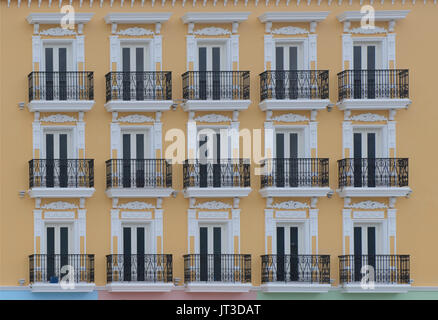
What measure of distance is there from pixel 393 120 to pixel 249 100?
4205 millimetres

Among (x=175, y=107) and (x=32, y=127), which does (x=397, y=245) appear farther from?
(x=32, y=127)

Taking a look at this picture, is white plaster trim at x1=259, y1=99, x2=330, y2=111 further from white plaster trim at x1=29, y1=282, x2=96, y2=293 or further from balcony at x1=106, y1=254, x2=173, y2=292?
white plaster trim at x1=29, y1=282, x2=96, y2=293

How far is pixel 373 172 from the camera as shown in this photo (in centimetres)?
5069

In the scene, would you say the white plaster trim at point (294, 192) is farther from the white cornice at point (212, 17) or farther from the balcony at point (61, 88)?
the balcony at point (61, 88)

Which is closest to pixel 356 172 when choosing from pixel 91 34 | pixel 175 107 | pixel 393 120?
pixel 393 120

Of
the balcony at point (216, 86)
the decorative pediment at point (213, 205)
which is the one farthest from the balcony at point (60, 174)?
the balcony at point (216, 86)

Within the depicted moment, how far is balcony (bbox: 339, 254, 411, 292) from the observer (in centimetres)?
5047

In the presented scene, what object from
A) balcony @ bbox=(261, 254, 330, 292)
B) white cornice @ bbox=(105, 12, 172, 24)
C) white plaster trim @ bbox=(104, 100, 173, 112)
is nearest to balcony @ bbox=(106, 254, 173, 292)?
balcony @ bbox=(261, 254, 330, 292)

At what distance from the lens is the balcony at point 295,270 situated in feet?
165

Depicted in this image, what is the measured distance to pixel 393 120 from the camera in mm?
50969

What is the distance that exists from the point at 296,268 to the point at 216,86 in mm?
5656

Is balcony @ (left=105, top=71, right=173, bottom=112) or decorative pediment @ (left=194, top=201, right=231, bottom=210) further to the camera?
decorative pediment @ (left=194, top=201, right=231, bottom=210)

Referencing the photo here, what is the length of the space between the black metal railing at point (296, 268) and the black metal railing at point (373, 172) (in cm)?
232

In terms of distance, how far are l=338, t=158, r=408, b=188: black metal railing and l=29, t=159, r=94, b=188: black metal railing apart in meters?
7.29
